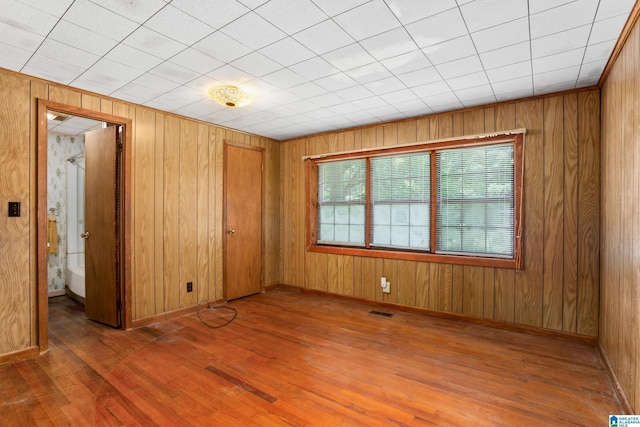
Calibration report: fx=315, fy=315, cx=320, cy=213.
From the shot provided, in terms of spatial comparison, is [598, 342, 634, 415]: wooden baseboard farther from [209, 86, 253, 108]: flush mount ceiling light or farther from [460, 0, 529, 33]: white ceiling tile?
[209, 86, 253, 108]: flush mount ceiling light

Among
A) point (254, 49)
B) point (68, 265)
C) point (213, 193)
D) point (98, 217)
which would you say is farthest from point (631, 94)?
point (68, 265)

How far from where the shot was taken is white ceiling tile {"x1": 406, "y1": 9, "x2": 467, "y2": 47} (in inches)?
79.7

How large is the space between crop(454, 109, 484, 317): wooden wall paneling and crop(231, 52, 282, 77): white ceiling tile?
2404 millimetres

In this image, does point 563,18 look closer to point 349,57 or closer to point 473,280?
point 349,57

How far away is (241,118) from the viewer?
13.8 feet

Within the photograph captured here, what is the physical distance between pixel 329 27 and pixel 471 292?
128 inches

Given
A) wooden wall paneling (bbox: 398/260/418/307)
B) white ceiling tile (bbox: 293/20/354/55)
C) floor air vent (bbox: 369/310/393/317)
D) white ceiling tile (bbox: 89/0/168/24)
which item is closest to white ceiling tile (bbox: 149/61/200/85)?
white ceiling tile (bbox: 89/0/168/24)

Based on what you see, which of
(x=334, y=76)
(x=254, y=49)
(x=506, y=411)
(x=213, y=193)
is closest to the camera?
(x=506, y=411)

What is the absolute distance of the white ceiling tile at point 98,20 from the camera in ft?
6.31

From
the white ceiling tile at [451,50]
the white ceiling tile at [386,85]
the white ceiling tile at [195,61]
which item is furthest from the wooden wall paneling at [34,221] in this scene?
the white ceiling tile at [451,50]

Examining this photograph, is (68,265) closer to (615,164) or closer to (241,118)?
(241,118)

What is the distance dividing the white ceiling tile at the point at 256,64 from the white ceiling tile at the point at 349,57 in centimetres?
47

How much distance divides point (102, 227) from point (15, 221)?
0.92 meters

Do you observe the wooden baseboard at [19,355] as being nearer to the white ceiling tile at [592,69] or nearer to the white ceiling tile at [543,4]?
the white ceiling tile at [543,4]
